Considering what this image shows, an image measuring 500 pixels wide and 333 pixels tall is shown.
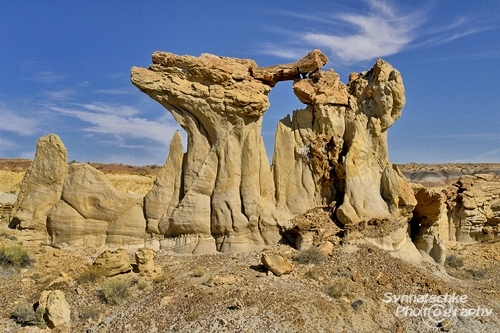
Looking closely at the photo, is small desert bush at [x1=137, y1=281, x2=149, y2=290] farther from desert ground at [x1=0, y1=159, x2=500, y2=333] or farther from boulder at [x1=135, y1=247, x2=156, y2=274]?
boulder at [x1=135, y1=247, x2=156, y2=274]

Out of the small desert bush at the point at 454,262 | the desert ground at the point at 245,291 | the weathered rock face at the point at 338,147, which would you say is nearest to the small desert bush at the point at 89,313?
the desert ground at the point at 245,291

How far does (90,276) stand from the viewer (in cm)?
1116

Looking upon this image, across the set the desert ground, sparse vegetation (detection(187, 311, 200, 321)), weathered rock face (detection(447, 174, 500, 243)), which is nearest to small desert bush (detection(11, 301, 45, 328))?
the desert ground

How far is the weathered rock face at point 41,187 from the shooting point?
1351 cm

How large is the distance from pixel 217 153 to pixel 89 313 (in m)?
5.83

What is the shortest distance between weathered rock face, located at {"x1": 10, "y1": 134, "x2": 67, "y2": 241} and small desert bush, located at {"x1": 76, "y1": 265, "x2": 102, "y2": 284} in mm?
3208

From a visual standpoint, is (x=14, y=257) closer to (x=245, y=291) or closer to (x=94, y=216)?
(x=94, y=216)

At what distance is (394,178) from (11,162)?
2414 inches

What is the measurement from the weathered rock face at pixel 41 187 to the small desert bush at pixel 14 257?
59.1 inches

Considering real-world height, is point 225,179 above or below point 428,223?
above

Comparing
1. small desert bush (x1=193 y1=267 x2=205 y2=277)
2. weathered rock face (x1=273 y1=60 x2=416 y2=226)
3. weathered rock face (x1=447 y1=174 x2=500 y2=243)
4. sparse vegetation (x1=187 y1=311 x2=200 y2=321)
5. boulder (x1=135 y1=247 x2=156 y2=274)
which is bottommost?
sparse vegetation (x1=187 y1=311 x2=200 y2=321)

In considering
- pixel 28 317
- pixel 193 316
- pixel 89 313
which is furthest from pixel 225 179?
pixel 28 317

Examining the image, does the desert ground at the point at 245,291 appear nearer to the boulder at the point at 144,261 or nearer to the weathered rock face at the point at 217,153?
the boulder at the point at 144,261

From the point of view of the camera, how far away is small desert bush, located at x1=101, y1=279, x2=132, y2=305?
1039 centimetres
